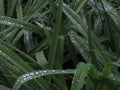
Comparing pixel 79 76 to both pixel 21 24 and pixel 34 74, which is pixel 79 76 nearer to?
pixel 34 74

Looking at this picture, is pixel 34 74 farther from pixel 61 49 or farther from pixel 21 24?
pixel 21 24

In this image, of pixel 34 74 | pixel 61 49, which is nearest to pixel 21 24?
pixel 61 49

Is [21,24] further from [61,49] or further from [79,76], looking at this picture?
[79,76]

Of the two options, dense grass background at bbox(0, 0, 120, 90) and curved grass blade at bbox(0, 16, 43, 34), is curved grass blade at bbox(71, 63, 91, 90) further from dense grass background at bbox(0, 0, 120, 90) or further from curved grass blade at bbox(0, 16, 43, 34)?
curved grass blade at bbox(0, 16, 43, 34)

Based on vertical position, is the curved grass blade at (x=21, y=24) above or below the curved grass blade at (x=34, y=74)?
above

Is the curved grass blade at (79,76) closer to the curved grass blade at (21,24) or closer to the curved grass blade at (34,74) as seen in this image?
the curved grass blade at (34,74)

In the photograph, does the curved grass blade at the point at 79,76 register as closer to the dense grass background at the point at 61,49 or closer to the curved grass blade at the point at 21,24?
the dense grass background at the point at 61,49

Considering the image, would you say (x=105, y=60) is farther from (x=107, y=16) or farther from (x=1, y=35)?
(x=1, y=35)

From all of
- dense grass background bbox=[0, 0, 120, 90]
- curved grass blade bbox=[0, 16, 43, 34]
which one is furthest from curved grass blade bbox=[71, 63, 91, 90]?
curved grass blade bbox=[0, 16, 43, 34]

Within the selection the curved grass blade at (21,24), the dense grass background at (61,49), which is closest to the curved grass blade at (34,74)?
the dense grass background at (61,49)

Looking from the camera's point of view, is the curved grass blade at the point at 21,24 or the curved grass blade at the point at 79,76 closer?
the curved grass blade at the point at 79,76

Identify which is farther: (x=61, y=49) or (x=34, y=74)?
(x=61, y=49)
